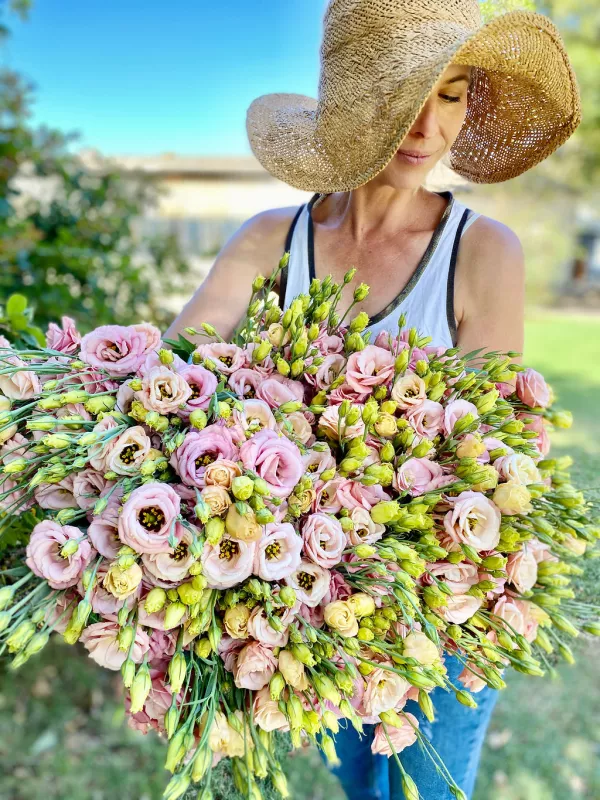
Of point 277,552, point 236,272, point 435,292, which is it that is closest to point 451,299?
point 435,292

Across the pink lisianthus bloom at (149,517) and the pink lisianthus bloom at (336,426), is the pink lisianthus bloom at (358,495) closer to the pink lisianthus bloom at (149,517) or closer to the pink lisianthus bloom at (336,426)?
the pink lisianthus bloom at (336,426)

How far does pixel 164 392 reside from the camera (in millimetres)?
961

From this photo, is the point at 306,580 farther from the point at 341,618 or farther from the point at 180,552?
the point at 180,552

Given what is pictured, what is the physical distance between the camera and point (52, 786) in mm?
2529

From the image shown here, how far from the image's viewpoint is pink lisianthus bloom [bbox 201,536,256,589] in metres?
0.86

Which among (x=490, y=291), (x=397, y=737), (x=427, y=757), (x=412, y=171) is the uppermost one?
(x=412, y=171)

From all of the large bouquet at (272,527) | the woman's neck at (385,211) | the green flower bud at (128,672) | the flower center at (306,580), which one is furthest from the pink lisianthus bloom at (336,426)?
the woman's neck at (385,211)

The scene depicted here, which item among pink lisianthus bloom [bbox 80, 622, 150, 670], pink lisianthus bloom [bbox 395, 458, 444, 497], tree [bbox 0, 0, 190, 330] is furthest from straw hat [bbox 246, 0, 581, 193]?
tree [bbox 0, 0, 190, 330]

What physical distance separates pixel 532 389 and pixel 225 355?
0.53m

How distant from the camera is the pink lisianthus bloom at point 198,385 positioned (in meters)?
0.96

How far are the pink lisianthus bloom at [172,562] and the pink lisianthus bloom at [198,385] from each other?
0.60ft

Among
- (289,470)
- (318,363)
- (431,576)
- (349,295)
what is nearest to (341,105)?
(349,295)

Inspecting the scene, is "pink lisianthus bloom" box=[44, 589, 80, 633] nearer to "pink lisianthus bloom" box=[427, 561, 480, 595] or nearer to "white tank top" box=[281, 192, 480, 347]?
"pink lisianthus bloom" box=[427, 561, 480, 595]

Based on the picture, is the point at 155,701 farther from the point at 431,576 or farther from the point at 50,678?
the point at 50,678
